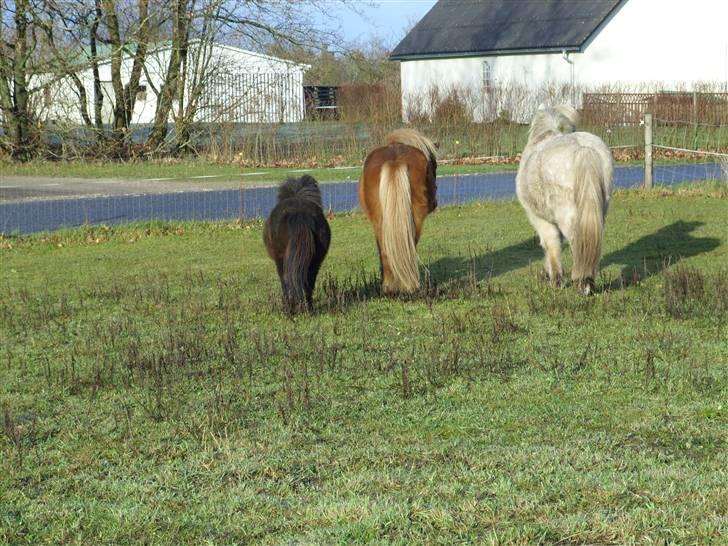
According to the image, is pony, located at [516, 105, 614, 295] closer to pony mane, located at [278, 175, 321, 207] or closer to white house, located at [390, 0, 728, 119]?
pony mane, located at [278, 175, 321, 207]

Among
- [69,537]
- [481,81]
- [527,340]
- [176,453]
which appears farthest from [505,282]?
[481,81]

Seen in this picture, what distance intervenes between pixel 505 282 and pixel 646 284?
4.97 ft

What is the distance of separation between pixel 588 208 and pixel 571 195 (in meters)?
0.30

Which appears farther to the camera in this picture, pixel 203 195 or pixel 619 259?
pixel 203 195

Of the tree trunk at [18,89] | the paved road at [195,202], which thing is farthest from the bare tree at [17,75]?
the paved road at [195,202]

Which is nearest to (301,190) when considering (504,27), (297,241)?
(297,241)

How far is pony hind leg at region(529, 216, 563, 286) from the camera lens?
11508 mm

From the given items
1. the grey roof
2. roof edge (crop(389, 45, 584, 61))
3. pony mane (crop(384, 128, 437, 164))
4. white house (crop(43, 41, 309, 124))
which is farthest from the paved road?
the grey roof

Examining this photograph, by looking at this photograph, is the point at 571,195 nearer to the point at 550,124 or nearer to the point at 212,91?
the point at 550,124

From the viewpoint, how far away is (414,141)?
11.1m

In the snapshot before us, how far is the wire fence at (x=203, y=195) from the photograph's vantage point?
67.0ft

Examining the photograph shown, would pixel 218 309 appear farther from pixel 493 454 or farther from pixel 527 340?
pixel 493 454

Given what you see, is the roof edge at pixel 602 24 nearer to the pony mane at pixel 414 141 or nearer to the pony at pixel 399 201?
the pony mane at pixel 414 141

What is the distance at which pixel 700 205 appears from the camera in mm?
19031
